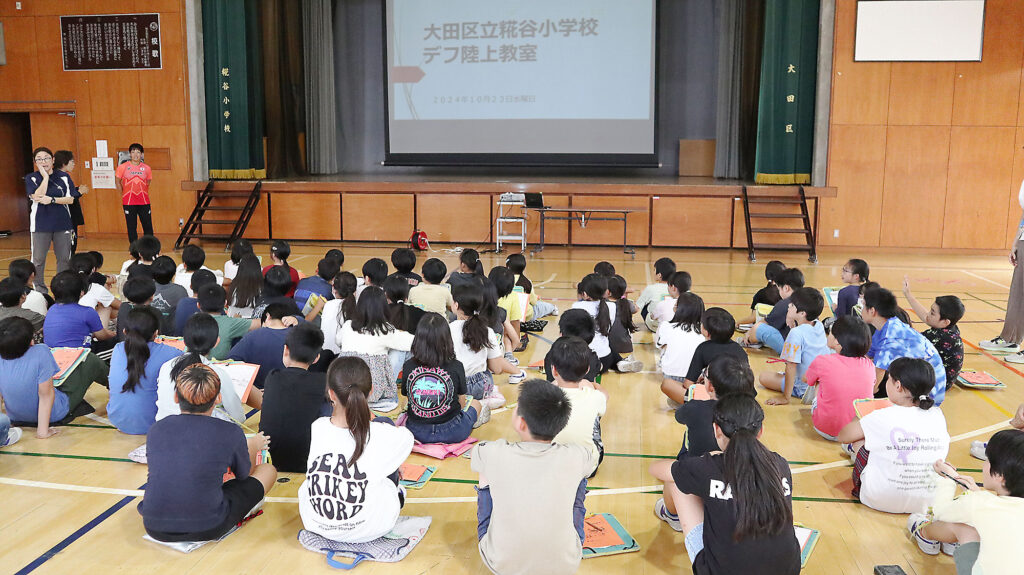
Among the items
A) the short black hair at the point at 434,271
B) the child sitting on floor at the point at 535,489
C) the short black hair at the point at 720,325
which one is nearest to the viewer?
the child sitting on floor at the point at 535,489

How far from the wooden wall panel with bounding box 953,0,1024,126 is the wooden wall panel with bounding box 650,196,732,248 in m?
3.14

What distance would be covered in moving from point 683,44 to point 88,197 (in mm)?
9059

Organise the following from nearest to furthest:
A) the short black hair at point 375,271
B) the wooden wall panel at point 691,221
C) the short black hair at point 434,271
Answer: the short black hair at point 375,271, the short black hair at point 434,271, the wooden wall panel at point 691,221

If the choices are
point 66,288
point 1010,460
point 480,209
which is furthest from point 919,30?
point 66,288

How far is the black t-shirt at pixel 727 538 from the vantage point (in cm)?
238

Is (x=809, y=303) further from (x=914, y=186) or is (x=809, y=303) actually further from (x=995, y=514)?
(x=914, y=186)

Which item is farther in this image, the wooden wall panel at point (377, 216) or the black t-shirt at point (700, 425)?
the wooden wall panel at point (377, 216)

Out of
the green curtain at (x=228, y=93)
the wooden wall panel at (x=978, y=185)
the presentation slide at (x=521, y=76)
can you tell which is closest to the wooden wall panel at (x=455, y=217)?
the presentation slide at (x=521, y=76)

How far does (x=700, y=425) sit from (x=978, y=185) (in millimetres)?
9413

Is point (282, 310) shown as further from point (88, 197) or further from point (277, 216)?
point (88, 197)

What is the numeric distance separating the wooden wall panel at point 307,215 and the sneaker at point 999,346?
7905 millimetres

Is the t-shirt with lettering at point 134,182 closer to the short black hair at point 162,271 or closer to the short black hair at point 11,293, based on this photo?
the short black hair at point 162,271

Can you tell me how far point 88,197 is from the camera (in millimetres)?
12008

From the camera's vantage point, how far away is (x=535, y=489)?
2.56 meters
